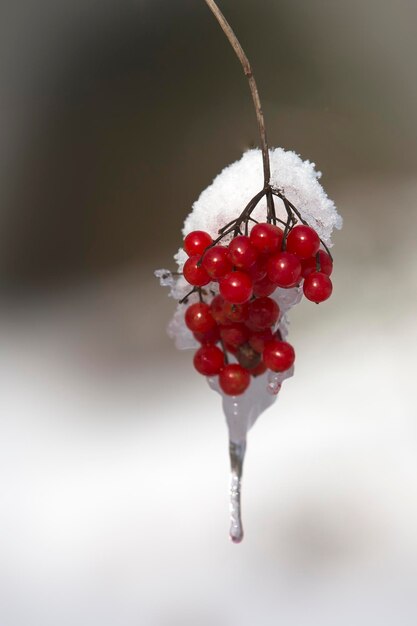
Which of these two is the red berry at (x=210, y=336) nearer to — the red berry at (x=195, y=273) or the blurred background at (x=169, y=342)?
the red berry at (x=195, y=273)

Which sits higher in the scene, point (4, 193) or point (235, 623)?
point (4, 193)

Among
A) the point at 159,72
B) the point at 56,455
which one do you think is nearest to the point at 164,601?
the point at 56,455

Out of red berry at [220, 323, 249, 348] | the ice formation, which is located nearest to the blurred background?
the ice formation

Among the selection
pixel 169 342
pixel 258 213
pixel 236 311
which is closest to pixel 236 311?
pixel 236 311

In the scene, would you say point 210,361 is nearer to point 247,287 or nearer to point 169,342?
point 247,287

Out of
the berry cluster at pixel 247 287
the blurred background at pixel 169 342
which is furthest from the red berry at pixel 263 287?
the blurred background at pixel 169 342

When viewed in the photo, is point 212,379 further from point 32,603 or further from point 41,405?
point 41,405

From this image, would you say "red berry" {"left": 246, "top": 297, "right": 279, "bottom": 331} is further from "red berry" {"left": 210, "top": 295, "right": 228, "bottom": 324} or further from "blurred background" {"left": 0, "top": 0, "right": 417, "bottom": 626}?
"blurred background" {"left": 0, "top": 0, "right": 417, "bottom": 626}
